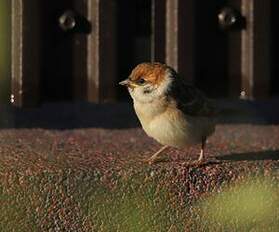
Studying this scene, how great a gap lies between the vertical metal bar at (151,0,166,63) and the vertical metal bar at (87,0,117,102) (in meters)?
0.27

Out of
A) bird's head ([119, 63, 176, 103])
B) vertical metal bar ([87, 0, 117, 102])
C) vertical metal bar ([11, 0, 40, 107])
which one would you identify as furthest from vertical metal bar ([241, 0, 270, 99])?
bird's head ([119, 63, 176, 103])

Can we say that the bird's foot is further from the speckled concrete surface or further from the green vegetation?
the green vegetation

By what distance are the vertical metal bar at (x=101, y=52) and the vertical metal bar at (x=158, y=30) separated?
0.27 metres

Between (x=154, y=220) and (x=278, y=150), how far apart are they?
1095 millimetres

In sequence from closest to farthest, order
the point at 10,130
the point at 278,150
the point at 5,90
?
the point at 278,150 → the point at 10,130 → the point at 5,90

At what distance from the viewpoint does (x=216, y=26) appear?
6902mm

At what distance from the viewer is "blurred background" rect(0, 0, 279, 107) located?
6480 millimetres

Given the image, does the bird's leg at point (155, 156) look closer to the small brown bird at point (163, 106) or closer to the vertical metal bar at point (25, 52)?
the small brown bird at point (163, 106)

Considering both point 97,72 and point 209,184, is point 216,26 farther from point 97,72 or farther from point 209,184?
point 209,184

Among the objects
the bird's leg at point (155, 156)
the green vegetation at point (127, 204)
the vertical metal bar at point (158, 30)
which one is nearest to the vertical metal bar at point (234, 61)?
the vertical metal bar at point (158, 30)

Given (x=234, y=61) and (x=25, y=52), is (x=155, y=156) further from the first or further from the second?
(x=234, y=61)

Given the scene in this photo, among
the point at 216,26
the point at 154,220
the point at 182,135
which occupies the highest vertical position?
the point at 216,26

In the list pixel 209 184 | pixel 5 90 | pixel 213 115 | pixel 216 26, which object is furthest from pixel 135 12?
pixel 209 184

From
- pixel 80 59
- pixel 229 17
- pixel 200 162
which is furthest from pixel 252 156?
pixel 80 59
